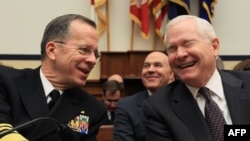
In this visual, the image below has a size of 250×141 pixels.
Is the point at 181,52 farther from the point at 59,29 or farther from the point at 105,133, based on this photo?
the point at 105,133

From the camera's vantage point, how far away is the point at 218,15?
652cm

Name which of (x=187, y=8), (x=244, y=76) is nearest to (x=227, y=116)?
(x=244, y=76)

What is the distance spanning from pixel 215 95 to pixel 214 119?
16 centimetres

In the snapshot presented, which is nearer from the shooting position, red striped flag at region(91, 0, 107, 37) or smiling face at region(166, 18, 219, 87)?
smiling face at region(166, 18, 219, 87)

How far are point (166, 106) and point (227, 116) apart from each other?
1.05 feet

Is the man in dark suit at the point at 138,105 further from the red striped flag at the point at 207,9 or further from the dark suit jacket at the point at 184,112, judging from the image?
the red striped flag at the point at 207,9

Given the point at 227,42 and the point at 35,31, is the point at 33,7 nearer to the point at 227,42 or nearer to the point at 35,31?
the point at 35,31

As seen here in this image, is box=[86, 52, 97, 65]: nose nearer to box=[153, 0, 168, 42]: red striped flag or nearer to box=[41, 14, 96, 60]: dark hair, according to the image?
box=[41, 14, 96, 60]: dark hair

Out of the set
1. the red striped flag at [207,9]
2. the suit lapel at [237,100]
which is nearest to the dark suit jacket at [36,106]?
the suit lapel at [237,100]

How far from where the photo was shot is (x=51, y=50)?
2.24m

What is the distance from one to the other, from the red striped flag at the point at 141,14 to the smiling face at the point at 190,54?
4.01m

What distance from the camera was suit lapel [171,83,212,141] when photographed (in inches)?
80.1

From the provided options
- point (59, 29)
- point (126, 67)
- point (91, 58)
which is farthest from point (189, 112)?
point (126, 67)

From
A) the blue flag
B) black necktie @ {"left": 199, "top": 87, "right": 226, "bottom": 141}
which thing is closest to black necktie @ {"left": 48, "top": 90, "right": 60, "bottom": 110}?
black necktie @ {"left": 199, "top": 87, "right": 226, "bottom": 141}
